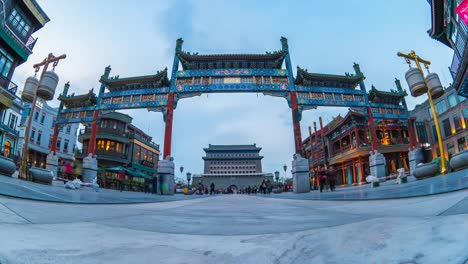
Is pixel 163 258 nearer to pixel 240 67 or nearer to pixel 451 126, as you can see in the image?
pixel 240 67

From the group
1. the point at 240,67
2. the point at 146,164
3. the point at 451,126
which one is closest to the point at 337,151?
the point at 451,126

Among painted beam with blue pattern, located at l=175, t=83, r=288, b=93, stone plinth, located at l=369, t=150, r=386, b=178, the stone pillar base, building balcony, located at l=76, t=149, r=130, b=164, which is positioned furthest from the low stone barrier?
building balcony, located at l=76, t=149, r=130, b=164

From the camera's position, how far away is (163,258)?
86 centimetres

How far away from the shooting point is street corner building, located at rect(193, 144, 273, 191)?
47.5 m

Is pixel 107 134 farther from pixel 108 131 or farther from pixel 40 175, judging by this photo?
pixel 40 175

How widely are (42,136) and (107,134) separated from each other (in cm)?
726

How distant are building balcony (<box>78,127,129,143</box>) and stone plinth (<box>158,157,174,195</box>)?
828 inches

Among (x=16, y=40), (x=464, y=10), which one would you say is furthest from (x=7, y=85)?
(x=464, y=10)

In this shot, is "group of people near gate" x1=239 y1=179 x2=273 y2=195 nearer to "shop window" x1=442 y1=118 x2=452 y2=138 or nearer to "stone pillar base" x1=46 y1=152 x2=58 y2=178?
"stone pillar base" x1=46 y1=152 x2=58 y2=178

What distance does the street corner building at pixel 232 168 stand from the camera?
47469mm

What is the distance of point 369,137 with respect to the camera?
28.5 metres

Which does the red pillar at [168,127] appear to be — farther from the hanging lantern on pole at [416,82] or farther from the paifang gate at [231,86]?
the hanging lantern on pole at [416,82]

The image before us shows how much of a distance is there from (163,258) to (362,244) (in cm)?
77

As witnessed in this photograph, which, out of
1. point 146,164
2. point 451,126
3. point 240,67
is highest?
point 240,67
